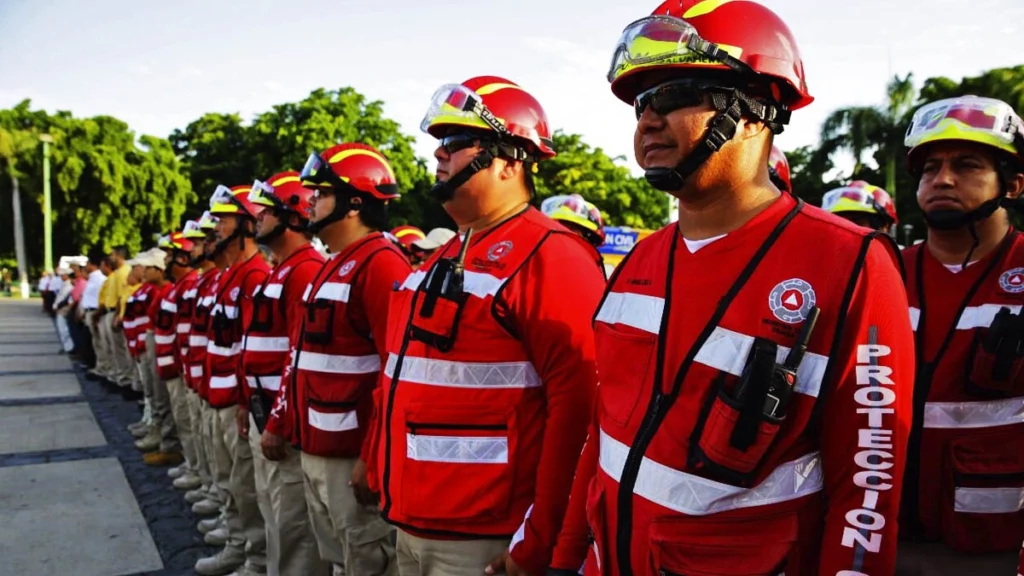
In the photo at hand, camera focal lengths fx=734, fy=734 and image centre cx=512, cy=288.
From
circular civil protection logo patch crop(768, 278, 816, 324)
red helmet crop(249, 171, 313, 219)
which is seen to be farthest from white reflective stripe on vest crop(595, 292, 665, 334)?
red helmet crop(249, 171, 313, 219)

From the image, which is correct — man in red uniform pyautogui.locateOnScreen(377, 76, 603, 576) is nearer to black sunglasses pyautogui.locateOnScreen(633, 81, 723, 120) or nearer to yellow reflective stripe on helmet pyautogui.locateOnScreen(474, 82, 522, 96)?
yellow reflective stripe on helmet pyautogui.locateOnScreen(474, 82, 522, 96)

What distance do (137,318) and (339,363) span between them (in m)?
8.60

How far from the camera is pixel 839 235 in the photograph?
1.71 metres

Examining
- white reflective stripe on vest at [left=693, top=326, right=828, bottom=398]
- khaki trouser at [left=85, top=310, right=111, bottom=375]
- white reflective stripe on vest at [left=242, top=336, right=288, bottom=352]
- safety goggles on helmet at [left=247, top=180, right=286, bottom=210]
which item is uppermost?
safety goggles on helmet at [left=247, top=180, right=286, bottom=210]

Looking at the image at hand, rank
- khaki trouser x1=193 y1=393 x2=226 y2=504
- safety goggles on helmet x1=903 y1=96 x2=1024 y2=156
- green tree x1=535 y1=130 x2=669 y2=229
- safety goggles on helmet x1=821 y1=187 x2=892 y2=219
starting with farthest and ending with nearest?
green tree x1=535 y1=130 x2=669 y2=229 < khaki trouser x1=193 y1=393 x2=226 y2=504 < safety goggles on helmet x1=821 y1=187 x2=892 y2=219 < safety goggles on helmet x1=903 y1=96 x2=1024 y2=156

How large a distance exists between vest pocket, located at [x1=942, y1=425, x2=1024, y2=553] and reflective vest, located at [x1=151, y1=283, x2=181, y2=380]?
7.55 m

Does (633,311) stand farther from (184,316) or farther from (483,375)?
(184,316)

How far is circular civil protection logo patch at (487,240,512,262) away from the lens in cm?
279

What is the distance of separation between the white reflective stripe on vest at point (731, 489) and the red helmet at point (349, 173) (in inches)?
121

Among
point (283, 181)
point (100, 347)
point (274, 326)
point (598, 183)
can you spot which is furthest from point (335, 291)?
point (598, 183)

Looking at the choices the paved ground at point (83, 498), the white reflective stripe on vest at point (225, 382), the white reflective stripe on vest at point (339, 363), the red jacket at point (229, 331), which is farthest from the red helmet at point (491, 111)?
the paved ground at point (83, 498)

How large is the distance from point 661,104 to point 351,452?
8.54 feet

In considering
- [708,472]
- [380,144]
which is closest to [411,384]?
[708,472]

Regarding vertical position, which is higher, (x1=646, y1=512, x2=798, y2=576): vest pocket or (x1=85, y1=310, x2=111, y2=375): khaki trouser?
(x1=646, y1=512, x2=798, y2=576): vest pocket
